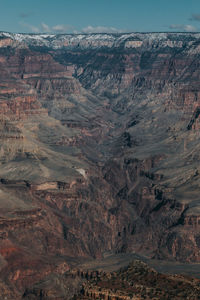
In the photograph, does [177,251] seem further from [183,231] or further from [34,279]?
[34,279]

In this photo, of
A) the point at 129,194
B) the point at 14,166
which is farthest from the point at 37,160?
the point at 129,194

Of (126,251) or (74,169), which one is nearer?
(126,251)

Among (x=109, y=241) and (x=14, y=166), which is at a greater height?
(x=14, y=166)

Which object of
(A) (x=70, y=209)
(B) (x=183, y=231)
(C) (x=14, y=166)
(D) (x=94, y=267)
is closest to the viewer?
(D) (x=94, y=267)

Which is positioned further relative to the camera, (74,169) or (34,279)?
(74,169)

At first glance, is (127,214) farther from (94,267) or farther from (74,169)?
(94,267)

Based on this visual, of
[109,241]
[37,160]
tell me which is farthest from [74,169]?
[109,241]

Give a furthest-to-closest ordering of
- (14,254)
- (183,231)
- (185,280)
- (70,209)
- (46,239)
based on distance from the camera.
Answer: (70,209) → (183,231) → (46,239) → (14,254) → (185,280)

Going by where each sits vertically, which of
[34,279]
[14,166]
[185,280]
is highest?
[14,166]

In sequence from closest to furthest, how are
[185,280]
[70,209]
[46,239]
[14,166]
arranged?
[185,280]
[46,239]
[70,209]
[14,166]
